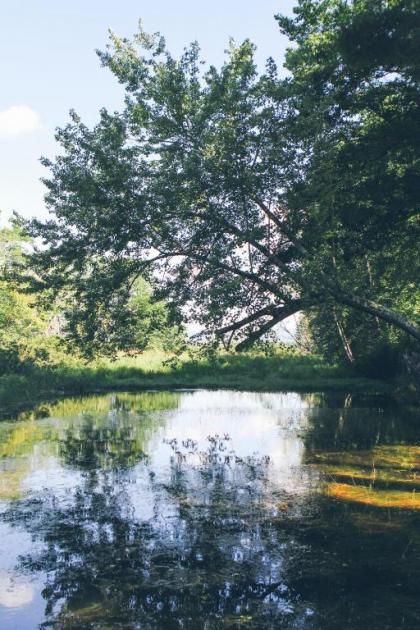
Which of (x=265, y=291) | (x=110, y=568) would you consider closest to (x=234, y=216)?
(x=265, y=291)

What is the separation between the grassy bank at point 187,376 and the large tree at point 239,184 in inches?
672

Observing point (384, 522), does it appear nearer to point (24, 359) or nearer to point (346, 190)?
point (346, 190)

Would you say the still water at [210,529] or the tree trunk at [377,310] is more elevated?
the tree trunk at [377,310]

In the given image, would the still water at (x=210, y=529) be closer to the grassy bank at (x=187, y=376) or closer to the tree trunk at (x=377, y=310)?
the tree trunk at (x=377, y=310)

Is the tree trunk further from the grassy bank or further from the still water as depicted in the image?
the grassy bank

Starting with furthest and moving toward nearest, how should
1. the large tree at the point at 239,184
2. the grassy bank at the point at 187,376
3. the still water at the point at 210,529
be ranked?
1. the grassy bank at the point at 187,376
2. the large tree at the point at 239,184
3. the still water at the point at 210,529

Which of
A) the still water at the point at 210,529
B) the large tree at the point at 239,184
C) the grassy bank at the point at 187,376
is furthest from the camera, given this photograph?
the grassy bank at the point at 187,376

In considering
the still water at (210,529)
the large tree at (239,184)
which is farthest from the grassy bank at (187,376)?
the large tree at (239,184)

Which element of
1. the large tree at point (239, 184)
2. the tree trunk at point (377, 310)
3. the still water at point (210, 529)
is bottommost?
the still water at point (210, 529)

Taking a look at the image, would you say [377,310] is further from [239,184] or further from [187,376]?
[187,376]

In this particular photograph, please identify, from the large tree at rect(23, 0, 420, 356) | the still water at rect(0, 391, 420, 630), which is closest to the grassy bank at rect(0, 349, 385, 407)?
the still water at rect(0, 391, 420, 630)

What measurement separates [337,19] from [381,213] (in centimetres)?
621

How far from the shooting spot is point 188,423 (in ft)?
73.1

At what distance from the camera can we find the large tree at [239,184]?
14422 mm
